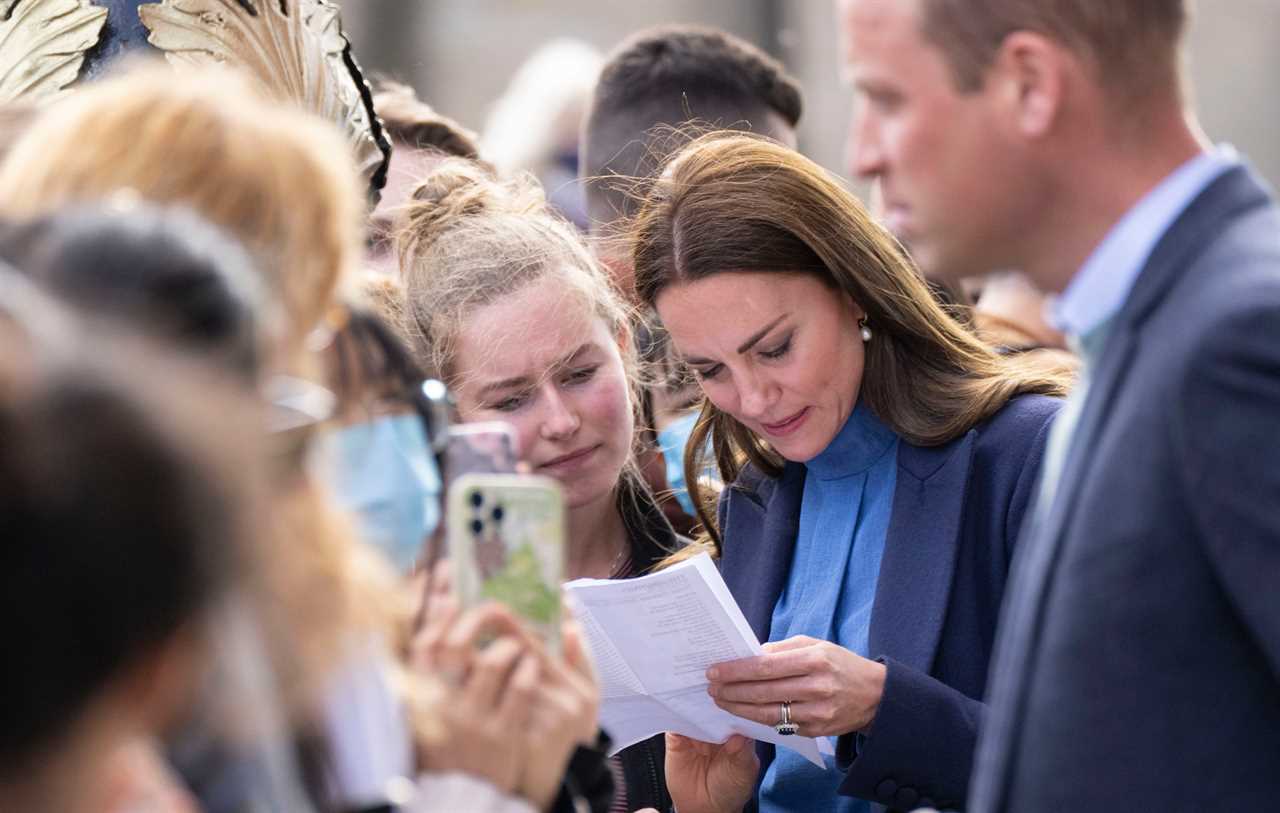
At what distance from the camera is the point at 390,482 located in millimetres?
1715

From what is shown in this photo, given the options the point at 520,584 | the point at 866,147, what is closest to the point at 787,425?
the point at 866,147

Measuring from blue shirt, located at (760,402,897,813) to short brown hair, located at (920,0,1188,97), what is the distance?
1327 mm

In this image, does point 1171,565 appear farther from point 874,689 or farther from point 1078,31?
point 874,689

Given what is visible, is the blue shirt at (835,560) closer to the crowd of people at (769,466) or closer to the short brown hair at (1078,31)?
the crowd of people at (769,466)

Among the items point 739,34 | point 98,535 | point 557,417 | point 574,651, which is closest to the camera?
point 98,535

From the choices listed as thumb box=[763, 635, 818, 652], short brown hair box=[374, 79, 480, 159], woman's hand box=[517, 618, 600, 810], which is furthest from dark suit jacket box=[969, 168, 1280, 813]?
short brown hair box=[374, 79, 480, 159]

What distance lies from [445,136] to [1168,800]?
3.37m

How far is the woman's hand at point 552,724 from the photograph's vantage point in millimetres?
1653

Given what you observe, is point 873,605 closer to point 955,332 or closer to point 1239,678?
point 955,332

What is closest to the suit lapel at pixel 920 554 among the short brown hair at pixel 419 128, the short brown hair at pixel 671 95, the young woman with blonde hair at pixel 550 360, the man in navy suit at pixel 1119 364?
the young woman with blonde hair at pixel 550 360

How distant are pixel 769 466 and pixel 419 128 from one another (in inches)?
72.6

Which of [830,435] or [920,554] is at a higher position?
[830,435]

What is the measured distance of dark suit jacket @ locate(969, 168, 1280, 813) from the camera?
149cm

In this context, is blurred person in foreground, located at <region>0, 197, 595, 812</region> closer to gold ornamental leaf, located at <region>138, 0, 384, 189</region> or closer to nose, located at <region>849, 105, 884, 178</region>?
nose, located at <region>849, 105, 884, 178</region>
